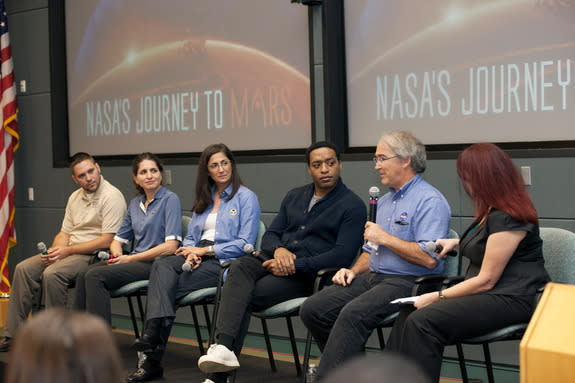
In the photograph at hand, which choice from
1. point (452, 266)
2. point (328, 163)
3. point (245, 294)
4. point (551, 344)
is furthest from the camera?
point (328, 163)

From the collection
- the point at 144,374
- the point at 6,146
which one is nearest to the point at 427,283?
the point at 144,374

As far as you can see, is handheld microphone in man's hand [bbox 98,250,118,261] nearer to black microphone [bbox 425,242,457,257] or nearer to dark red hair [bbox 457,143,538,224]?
black microphone [bbox 425,242,457,257]

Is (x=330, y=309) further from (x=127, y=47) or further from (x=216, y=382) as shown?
(x=127, y=47)

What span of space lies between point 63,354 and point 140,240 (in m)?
3.91

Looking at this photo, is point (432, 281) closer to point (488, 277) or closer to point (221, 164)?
point (488, 277)

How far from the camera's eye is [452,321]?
310cm

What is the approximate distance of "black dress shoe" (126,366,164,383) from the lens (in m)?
4.28

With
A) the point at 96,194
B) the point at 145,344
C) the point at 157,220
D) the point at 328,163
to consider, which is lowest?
the point at 145,344

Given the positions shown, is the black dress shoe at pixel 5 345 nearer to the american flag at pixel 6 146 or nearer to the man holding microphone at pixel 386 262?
the american flag at pixel 6 146

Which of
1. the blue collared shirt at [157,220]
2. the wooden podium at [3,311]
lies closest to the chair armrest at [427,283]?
the blue collared shirt at [157,220]

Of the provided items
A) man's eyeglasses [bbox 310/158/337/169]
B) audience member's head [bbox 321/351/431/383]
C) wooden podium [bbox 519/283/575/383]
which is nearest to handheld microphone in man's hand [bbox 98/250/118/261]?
man's eyeglasses [bbox 310/158/337/169]

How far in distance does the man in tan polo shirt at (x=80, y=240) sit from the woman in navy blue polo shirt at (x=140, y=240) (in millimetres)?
162

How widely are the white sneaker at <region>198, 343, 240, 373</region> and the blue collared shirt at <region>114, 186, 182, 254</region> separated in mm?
1110

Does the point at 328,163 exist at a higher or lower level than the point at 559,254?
higher
